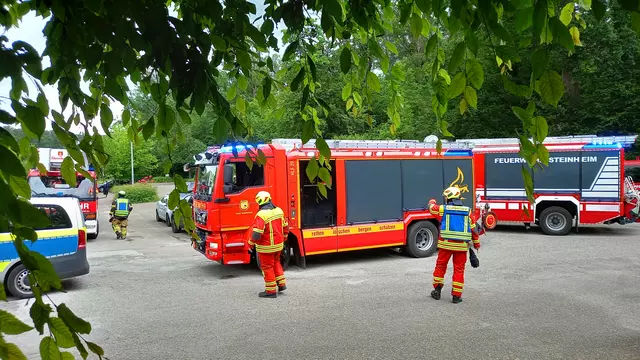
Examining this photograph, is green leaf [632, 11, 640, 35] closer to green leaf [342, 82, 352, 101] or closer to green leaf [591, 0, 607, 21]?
green leaf [591, 0, 607, 21]

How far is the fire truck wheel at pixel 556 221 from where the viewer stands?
1370 centimetres

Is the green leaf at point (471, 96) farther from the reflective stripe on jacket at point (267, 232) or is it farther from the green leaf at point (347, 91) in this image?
the reflective stripe on jacket at point (267, 232)

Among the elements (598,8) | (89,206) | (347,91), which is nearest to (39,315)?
(598,8)

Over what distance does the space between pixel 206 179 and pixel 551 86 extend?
7.98m

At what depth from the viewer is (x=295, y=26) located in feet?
8.47

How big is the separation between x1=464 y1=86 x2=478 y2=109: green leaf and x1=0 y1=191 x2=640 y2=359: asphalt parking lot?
10.9 feet

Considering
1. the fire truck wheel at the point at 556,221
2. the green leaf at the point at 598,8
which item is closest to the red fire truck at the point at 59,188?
the fire truck wheel at the point at 556,221

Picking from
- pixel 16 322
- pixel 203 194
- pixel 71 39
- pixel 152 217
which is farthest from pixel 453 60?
pixel 152 217

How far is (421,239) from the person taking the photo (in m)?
10.7

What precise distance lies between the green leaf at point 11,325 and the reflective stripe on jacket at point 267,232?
5791 mm

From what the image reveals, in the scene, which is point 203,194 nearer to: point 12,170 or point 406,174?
point 406,174

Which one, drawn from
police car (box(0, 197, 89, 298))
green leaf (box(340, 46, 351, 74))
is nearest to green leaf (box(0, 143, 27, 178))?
green leaf (box(340, 46, 351, 74))

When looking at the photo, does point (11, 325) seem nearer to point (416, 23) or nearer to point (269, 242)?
point (416, 23)

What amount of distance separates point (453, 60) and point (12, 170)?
1569 millimetres
